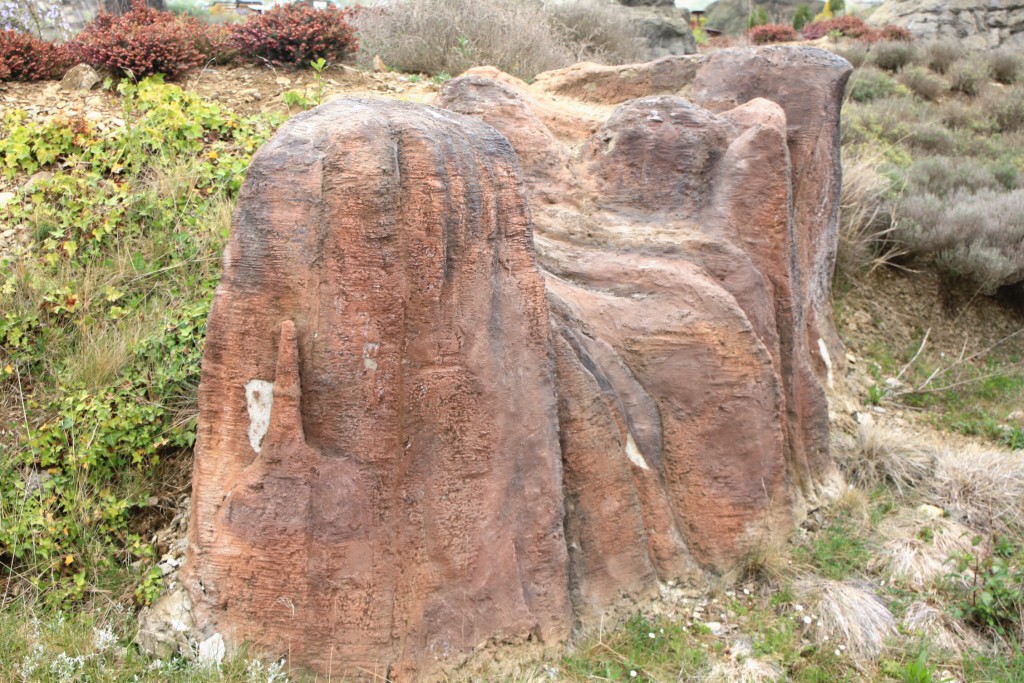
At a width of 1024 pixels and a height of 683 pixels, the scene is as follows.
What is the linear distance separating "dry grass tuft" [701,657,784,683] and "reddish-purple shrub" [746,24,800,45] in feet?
54.2

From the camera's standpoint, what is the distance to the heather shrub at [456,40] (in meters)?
7.96

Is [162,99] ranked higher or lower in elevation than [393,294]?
lower

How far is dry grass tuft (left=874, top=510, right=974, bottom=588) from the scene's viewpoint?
448 centimetres

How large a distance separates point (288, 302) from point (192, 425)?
1.40m

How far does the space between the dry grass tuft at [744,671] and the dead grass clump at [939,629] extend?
2.53 feet

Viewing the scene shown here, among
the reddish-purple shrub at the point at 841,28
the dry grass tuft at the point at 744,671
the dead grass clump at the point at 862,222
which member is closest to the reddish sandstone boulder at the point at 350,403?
the dry grass tuft at the point at 744,671

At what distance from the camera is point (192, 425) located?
420 centimetres

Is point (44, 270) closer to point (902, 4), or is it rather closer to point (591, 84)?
point (591, 84)

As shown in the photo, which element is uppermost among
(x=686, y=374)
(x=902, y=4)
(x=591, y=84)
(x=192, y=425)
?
(x=591, y=84)

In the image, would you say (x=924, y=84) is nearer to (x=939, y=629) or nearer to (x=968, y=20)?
(x=968, y=20)

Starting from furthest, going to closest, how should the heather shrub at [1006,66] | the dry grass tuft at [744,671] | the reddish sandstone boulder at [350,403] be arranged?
the heather shrub at [1006,66]
the dry grass tuft at [744,671]
the reddish sandstone boulder at [350,403]

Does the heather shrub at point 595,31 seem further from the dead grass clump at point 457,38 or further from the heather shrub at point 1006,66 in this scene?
the heather shrub at point 1006,66

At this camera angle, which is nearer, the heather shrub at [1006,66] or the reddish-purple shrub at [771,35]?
the heather shrub at [1006,66]

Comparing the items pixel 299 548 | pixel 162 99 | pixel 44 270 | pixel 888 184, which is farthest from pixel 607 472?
pixel 888 184
